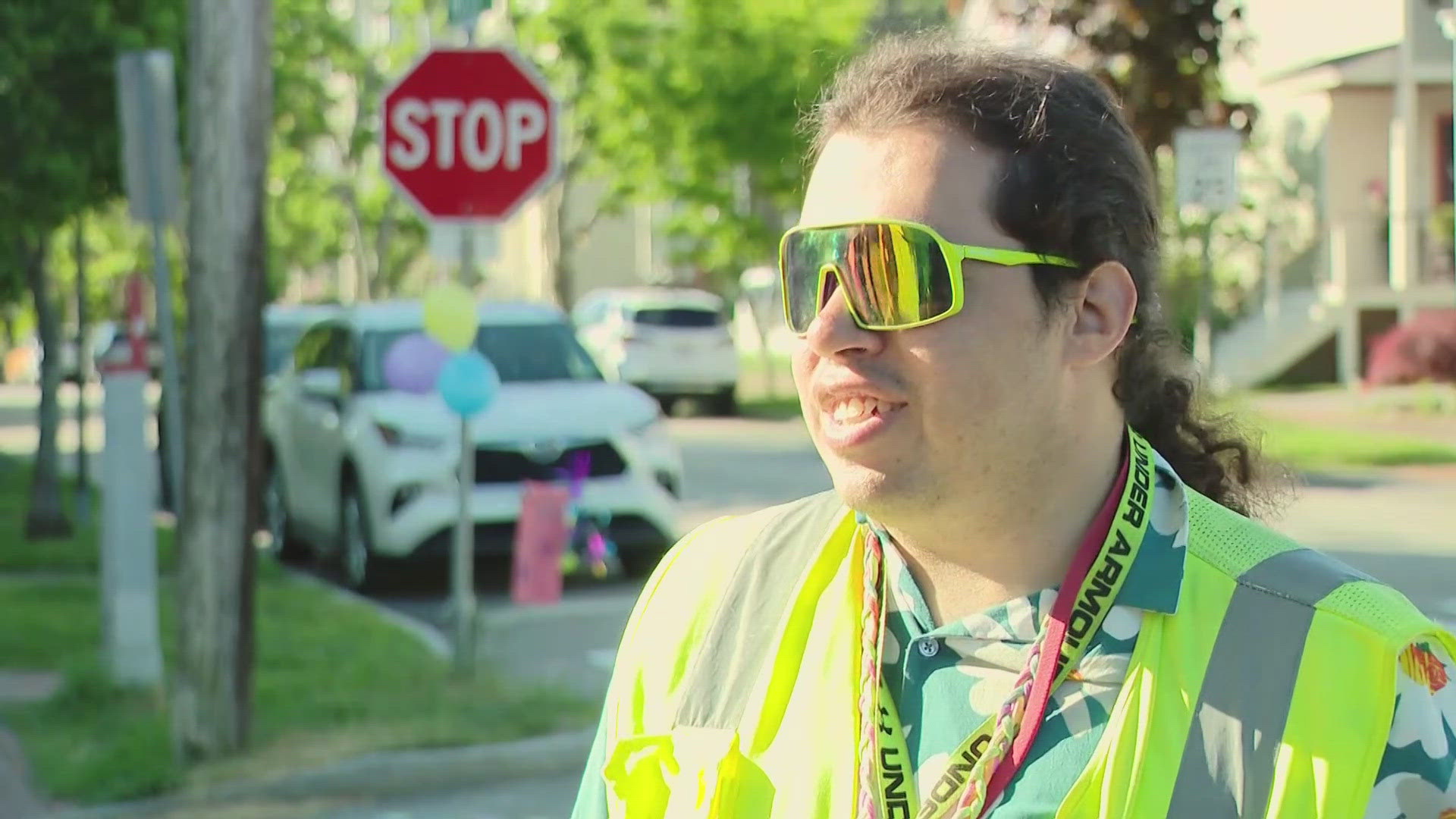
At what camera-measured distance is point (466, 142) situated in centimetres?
869

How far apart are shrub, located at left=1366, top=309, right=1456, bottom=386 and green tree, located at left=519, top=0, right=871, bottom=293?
834 cm

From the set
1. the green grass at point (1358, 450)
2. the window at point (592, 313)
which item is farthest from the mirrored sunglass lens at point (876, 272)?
the window at point (592, 313)

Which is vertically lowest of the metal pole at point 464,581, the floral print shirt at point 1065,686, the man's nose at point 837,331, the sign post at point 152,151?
the metal pole at point 464,581

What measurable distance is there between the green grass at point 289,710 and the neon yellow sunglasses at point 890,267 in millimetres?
5619

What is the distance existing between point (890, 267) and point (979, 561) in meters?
0.30

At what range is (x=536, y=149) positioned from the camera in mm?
8750

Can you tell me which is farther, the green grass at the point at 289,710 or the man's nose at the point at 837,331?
the green grass at the point at 289,710

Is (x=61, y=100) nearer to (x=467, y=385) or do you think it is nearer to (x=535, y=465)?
(x=535, y=465)

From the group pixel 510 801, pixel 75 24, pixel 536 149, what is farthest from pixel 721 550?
pixel 75 24

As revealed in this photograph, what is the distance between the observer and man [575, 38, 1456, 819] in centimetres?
175

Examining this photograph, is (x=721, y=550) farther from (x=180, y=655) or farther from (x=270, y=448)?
(x=270, y=448)

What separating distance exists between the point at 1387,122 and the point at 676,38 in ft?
34.5

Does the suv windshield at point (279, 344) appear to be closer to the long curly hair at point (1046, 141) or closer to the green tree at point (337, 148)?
the green tree at point (337, 148)

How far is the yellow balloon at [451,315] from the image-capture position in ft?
28.7
